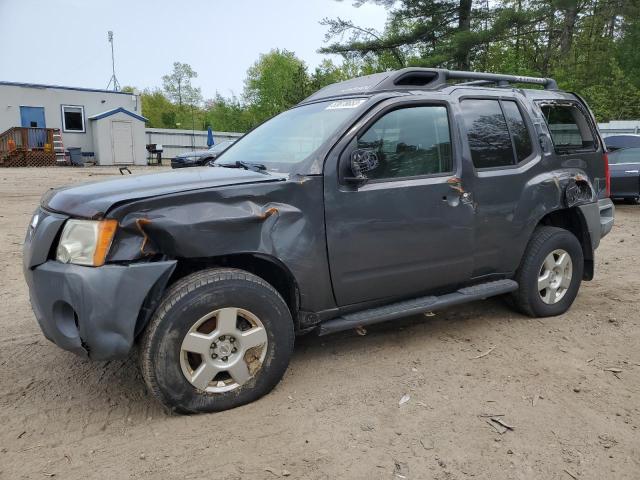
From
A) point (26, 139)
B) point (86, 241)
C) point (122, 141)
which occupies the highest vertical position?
point (26, 139)

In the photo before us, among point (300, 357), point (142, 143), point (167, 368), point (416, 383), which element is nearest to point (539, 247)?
point (416, 383)

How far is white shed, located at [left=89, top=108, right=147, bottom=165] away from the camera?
91.8ft

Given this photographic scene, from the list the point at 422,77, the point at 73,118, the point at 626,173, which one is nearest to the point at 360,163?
the point at 422,77

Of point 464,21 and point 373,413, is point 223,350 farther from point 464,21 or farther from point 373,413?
point 464,21

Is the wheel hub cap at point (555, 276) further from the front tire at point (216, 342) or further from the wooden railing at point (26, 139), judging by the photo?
the wooden railing at point (26, 139)

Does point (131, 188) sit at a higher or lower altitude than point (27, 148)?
lower

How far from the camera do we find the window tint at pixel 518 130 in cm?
419

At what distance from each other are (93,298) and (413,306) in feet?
6.76

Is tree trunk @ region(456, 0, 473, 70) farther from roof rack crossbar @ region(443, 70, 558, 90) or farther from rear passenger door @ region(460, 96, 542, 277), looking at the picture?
rear passenger door @ region(460, 96, 542, 277)

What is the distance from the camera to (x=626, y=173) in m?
12.1

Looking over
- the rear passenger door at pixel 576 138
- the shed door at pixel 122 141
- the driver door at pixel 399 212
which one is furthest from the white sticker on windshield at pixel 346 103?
the shed door at pixel 122 141

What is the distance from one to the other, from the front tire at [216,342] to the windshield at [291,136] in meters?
0.89

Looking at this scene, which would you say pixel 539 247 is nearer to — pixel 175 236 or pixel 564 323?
pixel 564 323

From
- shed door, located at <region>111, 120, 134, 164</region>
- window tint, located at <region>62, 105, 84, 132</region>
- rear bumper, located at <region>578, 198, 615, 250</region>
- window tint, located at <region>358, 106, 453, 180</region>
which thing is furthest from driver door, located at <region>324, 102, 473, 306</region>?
window tint, located at <region>62, 105, 84, 132</region>
